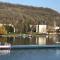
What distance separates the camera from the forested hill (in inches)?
891

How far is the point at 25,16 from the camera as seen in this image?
25.7 m

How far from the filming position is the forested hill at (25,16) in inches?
891

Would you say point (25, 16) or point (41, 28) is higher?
point (25, 16)

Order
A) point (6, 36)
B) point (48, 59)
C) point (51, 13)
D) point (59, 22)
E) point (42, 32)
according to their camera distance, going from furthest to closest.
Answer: point (51, 13) → point (59, 22) → point (42, 32) → point (6, 36) → point (48, 59)

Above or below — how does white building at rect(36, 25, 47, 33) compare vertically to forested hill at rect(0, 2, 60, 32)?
below

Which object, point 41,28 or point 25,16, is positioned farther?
point 25,16

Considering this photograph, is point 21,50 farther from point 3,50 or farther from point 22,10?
point 22,10

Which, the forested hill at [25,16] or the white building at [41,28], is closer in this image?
the white building at [41,28]

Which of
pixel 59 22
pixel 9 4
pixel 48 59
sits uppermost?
pixel 9 4

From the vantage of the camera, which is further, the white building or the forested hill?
the forested hill

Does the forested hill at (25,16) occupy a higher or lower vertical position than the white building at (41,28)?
higher

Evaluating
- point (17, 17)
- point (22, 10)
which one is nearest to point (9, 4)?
point (22, 10)

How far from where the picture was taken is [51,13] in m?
25.5

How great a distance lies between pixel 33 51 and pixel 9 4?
18.9 m
